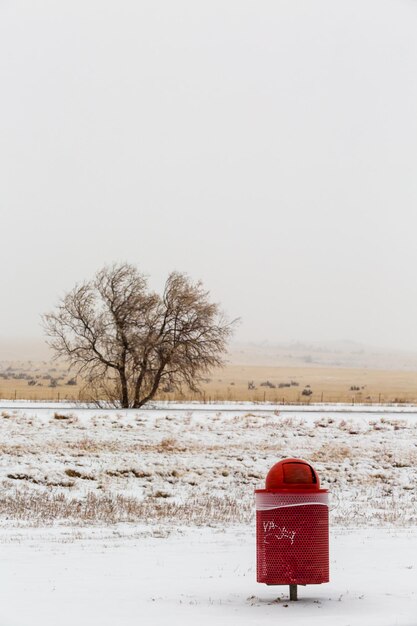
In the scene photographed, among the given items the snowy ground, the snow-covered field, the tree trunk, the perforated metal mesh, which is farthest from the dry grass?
the tree trunk

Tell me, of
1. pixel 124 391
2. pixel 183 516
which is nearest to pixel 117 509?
pixel 183 516

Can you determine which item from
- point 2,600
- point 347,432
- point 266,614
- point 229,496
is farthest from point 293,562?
point 347,432

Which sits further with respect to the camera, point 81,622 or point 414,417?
point 414,417

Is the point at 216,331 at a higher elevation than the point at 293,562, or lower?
higher

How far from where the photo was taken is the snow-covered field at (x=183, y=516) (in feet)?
31.9

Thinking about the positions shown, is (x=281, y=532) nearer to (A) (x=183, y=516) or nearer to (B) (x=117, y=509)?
(A) (x=183, y=516)

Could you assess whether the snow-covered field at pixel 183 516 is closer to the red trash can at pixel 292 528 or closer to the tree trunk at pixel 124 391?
the red trash can at pixel 292 528

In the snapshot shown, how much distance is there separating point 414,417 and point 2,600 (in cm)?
2831

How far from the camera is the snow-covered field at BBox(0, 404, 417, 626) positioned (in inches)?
383

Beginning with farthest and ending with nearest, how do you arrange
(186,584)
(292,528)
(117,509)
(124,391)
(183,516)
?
1. (124,391)
2. (117,509)
3. (183,516)
4. (186,584)
5. (292,528)

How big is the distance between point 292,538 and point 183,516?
7928 millimetres

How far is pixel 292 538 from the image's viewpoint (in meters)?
9.48

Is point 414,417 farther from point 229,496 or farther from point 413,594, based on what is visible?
point 413,594

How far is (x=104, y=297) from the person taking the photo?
4597 centimetres
